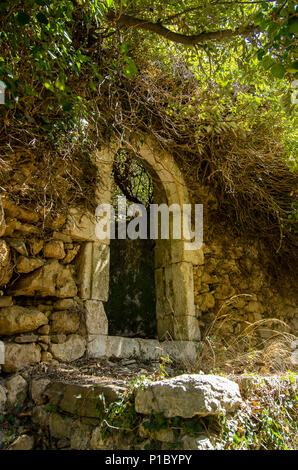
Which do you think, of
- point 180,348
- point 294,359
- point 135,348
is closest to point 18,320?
point 135,348

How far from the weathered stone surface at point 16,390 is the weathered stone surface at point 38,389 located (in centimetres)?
6

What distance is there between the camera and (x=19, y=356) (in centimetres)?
262

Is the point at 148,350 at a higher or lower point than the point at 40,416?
higher

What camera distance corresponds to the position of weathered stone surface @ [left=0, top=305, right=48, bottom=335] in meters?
2.61

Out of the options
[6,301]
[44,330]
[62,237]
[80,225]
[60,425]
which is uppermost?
[80,225]

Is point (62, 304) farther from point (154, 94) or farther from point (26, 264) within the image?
point (154, 94)

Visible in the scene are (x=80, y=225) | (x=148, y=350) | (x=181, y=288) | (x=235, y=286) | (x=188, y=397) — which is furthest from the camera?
(x=235, y=286)

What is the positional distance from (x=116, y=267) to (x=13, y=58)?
10.1 feet

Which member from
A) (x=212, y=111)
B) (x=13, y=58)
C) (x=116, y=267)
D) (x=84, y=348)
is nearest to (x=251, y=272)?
(x=116, y=267)

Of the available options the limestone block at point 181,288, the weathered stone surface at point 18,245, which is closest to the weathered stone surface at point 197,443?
the weathered stone surface at point 18,245

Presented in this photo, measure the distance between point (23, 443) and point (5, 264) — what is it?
118cm

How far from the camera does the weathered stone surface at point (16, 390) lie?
2.42m

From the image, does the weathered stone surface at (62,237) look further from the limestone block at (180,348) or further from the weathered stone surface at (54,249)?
the limestone block at (180,348)

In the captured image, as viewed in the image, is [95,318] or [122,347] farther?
[122,347]
